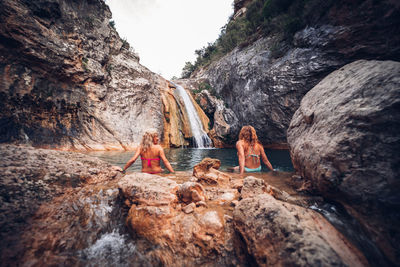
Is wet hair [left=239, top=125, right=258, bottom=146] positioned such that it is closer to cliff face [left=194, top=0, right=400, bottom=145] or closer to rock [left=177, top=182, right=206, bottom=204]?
rock [left=177, top=182, right=206, bottom=204]

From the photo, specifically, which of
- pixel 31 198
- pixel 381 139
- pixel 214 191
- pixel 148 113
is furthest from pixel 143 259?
pixel 148 113

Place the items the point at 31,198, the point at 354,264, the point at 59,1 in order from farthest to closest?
the point at 59,1
the point at 31,198
the point at 354,264

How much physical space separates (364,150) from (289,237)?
1.22m

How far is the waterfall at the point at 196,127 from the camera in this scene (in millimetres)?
13166

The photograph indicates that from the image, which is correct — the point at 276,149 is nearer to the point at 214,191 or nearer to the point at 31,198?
the point at 214,191

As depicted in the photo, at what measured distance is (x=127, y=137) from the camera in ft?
33.2

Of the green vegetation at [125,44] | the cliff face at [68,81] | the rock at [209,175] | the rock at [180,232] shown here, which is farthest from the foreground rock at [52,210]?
the green vegetation at [125,44]

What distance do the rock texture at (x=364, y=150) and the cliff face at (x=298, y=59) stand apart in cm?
433

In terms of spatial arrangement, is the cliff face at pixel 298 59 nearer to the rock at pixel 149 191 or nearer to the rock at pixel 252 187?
the rock at pixel 252 187

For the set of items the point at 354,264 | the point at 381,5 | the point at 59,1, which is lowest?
the point at 354,264

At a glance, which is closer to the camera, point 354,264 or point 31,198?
point 354,264

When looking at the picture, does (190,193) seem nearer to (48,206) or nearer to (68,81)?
(48,206)

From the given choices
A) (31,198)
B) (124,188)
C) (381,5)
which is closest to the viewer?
(31,198)

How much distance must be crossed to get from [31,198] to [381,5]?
32.0 feet
